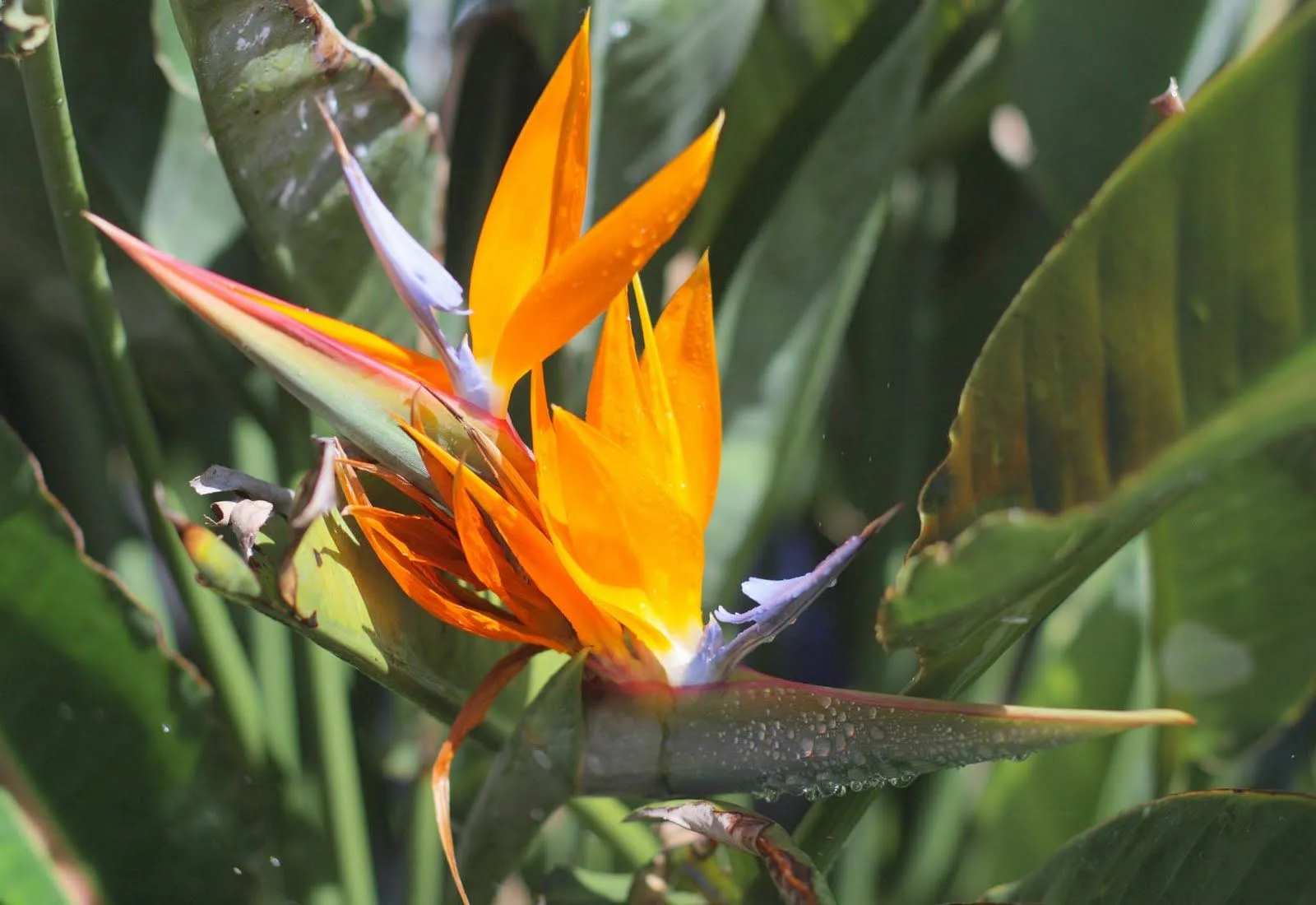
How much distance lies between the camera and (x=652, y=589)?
389mm

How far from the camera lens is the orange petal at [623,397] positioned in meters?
0.39

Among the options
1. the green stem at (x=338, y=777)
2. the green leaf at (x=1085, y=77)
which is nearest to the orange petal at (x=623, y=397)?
the green stem at (x=338, y=777)

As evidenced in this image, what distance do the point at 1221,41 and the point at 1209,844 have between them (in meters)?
0.57

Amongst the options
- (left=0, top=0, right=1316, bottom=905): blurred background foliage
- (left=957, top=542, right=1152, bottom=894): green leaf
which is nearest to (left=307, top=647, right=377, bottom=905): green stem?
(left=0, top=0, right=1316, bottom=905): blurred background foliage

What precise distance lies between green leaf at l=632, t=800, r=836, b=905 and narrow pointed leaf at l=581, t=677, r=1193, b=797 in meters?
0.01

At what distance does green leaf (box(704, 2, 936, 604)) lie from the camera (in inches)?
24.2

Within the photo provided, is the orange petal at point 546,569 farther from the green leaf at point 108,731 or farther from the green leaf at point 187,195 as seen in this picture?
the green leaf at point 187,195

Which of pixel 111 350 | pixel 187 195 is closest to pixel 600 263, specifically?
pixel 111 350

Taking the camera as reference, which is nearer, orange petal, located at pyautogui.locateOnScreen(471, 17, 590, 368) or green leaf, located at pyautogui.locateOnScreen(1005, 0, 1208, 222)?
orange petal, located at pyautogui.locateOnScreen(471, 17, 590, 368)

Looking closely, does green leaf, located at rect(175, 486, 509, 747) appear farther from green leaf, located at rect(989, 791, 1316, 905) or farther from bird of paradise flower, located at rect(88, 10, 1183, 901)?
green leaf, located at rect(989, 791, 1316, 905)

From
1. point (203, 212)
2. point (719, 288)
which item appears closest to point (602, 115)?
point (719, 288)

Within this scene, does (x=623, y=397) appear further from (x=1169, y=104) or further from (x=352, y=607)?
(x=1169, y=104)

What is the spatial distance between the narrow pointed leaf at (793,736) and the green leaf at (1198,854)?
0.12 metres

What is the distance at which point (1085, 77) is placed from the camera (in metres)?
0.73
